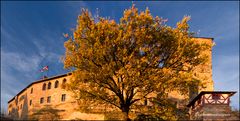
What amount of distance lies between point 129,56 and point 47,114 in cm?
3444

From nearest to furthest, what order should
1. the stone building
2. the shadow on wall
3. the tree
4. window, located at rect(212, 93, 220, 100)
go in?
the tree → window, located at rect(212, 93, 220, 100) → the stone building → the shadow on wall

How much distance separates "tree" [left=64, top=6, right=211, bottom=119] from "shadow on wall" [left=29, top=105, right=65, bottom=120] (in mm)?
28356

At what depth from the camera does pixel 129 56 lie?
19.2m

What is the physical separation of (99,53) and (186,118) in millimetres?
21455

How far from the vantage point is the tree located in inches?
756

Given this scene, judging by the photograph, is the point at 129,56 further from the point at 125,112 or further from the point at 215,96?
the point at 215,96

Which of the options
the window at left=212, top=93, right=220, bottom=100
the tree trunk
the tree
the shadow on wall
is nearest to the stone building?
the shadow on wall

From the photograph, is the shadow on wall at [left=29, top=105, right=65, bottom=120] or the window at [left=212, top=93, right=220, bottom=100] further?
the shadow on wall at [left=29, top=105, right=65, bottom=120]

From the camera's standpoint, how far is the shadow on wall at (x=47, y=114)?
4698 centimetres

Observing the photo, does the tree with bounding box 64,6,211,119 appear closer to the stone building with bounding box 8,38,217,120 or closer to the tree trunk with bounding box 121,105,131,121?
the tree trunk with bounding box 121,105,131,121

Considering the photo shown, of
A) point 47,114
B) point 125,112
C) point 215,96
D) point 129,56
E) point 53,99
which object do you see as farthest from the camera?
point 53,99

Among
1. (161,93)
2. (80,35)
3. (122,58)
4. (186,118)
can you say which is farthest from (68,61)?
(186,118)

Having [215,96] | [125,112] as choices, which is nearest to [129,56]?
[125,112]

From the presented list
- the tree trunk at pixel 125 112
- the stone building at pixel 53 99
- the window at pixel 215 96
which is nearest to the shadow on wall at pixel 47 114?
the stone building at pixel 53 99
